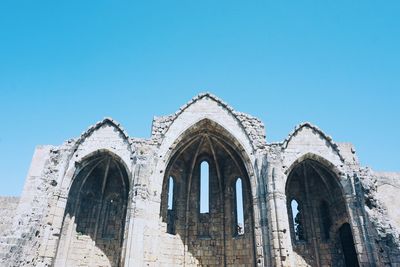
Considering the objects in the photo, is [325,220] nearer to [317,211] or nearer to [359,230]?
[317,211]

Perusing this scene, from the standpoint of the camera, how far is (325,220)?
47.6 ft

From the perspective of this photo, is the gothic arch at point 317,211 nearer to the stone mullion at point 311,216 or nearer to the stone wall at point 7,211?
the stone mullion at point 311,216

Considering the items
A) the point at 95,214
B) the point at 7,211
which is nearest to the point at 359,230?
the point at 95,214

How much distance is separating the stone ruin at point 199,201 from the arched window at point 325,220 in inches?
1.8

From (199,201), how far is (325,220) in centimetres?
612

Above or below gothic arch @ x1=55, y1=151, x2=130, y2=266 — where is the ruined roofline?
above

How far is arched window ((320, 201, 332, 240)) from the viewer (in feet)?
46.4

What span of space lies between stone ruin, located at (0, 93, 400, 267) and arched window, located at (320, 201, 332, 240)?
1.8 inches

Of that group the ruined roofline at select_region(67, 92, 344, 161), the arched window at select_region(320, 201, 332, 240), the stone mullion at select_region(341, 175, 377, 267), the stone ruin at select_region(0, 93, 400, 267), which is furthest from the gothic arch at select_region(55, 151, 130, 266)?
the stone mullion at select_region(341, 175, 377, 267)

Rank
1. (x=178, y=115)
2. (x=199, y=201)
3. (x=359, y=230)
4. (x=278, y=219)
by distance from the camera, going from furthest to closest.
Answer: (x=199, y=201), (x=178, y=115), (x=359, y=230), (x=278, y=219)

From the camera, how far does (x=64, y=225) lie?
1338 cm

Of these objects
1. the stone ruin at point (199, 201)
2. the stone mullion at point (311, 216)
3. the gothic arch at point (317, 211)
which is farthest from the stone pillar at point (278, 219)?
the stone mullion at point (311, 216)

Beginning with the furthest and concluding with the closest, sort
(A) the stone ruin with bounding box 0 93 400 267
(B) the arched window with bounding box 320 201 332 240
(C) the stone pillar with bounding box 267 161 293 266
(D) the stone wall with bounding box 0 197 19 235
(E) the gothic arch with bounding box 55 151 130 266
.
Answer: (B) the arched window with bounding box 320 201 332 240 < (E) the gothic arch with bounding box 55 151 130 266 < (D) the stone wall with bounding box 0 197 19 235 < (A) the stone ruin with bounding box 0 93 400 267 < (C) the stone pillar with bounding box 267 161 293 266

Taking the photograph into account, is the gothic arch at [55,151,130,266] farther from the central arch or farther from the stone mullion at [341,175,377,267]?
the stone mullion at [341,175,377,267]
